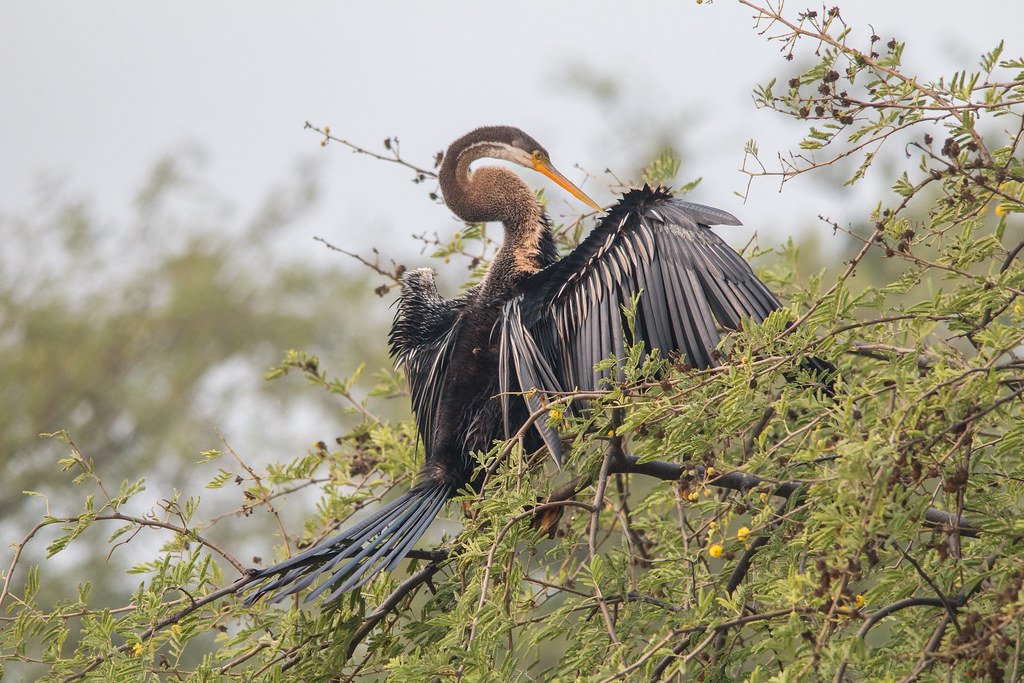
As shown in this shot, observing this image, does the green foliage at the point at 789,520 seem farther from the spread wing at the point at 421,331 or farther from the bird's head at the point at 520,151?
the bird's head at the point at 520,151

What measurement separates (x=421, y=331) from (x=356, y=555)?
3.41 ft

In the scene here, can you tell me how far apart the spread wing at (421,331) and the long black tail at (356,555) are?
1.57ft

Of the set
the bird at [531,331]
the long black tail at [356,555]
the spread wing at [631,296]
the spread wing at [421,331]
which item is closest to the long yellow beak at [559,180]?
the bird at [531,331]

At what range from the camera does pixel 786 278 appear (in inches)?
117

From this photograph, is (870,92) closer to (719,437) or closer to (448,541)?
(719,437)

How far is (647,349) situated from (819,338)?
81 centimetres

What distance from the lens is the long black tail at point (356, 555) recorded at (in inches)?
90.8

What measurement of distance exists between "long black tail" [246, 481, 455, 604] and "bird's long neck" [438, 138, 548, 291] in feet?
2.42

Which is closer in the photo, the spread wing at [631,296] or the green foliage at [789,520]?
the green foliage at [789,520]

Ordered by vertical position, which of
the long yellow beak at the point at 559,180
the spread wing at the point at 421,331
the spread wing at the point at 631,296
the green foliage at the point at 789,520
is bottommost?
the green foliage at the point at 789,520

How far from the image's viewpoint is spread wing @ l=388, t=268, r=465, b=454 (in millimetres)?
3189

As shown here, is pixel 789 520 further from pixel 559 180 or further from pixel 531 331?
pixel 559 180

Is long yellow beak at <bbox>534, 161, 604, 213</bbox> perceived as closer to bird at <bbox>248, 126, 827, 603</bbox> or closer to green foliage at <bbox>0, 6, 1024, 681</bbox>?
bird at <bbox>248, 126, 827, 603</bbox>

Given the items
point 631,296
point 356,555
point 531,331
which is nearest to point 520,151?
point 531,331
